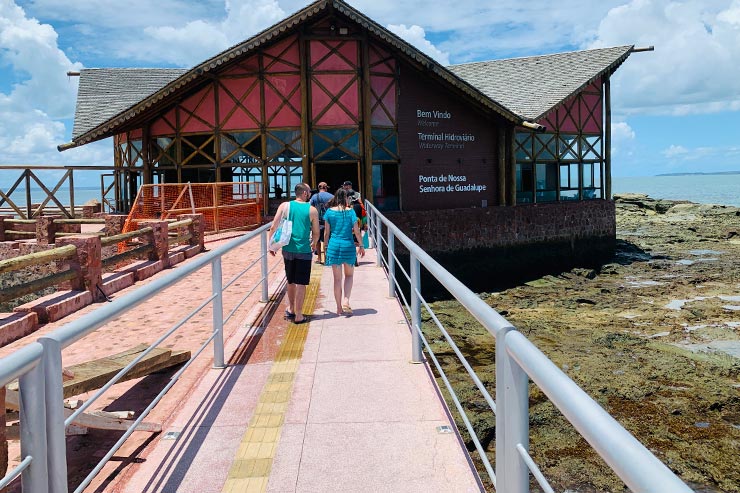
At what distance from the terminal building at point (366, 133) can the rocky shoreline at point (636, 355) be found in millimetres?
3115

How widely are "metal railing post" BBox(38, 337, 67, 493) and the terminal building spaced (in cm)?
1935

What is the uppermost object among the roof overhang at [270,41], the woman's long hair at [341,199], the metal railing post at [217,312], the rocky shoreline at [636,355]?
the roof overhang at [270,41]

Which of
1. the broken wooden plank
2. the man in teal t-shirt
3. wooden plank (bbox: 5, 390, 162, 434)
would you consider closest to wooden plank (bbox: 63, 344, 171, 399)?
the broken wooden plank

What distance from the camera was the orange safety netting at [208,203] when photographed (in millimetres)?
19806

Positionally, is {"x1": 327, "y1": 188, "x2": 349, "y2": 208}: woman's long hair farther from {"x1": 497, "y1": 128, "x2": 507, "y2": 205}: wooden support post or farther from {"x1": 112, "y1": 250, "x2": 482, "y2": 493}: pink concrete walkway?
{"x1": 497, "y1": 128, "x2": 507, "y2": 205}: wooden support post

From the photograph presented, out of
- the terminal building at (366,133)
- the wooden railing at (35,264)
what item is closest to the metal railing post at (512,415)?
the wooden railing at (35,264)

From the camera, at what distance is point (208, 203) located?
829 inches

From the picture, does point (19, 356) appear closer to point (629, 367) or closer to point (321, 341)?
point (321, 341)

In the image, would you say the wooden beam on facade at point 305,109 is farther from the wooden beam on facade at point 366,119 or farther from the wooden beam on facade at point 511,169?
the wooden beam on facade at point 511,169

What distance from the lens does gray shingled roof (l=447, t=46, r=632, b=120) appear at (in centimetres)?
2594

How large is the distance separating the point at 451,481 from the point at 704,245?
113ft

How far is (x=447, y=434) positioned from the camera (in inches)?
187

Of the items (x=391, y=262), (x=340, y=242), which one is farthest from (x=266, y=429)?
(x=391, y=262)

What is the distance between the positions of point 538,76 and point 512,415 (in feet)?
93.5
